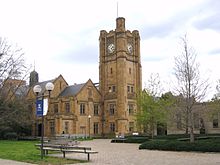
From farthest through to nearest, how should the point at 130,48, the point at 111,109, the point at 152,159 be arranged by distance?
the point at 130,48 → the point at 111,109 → the point at 152,159

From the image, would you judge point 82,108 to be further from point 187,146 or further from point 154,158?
point 154,158

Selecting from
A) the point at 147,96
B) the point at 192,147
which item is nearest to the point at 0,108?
the point at 147,96

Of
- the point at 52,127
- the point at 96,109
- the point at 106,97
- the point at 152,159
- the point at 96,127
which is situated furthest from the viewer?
the point at 106,97

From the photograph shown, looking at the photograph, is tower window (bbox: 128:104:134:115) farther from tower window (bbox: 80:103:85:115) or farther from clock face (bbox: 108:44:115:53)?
clock face (bbox: 108:44:115:53)

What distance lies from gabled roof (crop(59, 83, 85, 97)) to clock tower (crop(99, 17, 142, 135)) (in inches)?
214

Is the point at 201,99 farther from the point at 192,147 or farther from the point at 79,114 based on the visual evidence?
the point at 79,114

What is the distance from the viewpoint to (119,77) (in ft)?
236

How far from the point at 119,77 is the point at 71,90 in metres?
10.4

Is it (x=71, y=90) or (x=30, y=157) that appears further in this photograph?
(x=71, y=90)

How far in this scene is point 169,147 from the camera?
1059 inches

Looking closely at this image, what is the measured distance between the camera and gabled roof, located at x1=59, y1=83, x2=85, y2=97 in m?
71.8

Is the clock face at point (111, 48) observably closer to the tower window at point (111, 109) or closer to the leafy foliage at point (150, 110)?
the tower window at point (111, 109)

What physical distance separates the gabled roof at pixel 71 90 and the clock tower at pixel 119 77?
17.8 feet

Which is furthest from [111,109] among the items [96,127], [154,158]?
[154,158]
